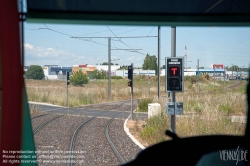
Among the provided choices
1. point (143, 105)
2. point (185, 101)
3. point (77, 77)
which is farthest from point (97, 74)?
point (77, 77)

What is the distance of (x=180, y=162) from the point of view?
2404mm

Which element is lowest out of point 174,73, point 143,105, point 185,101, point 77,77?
point 143,105

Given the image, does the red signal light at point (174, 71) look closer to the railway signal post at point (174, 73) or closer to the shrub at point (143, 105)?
the railway signal post at point (174, 73)

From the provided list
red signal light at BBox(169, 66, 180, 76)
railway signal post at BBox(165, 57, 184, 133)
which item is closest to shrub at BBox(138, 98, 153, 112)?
railway signal post at BBox(165, 57, 184, 133)

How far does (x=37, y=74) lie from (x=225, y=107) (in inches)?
327

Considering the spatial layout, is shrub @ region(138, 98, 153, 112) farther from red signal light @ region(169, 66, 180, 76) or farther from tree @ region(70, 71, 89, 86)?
red signal light @ region(169, 66, 180, 76)

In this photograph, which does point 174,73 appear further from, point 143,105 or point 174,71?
point 143,105

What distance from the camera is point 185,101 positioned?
611 inches

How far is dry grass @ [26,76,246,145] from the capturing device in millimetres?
7348

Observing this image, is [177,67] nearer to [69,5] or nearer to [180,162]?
[69,5]

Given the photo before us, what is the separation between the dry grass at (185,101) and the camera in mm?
7348

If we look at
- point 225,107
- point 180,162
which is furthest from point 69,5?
point 225,107

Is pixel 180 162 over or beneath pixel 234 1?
beneath

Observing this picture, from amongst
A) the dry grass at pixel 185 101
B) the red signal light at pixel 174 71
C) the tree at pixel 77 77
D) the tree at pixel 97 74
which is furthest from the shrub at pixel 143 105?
the red signal light at pixel 174 71
